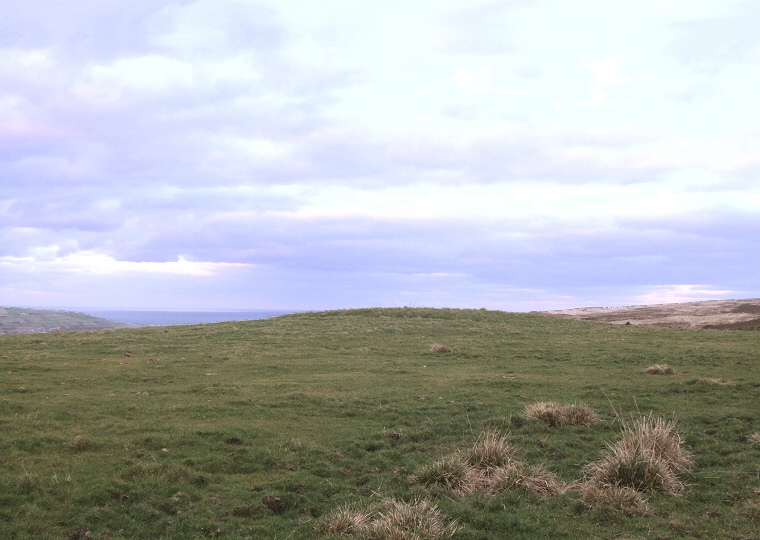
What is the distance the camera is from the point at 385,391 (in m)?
20.1

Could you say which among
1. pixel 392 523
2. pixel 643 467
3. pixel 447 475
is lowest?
pixel 447 475

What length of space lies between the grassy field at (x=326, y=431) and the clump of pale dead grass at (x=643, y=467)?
33 centimetres

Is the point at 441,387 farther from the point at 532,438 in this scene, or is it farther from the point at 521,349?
the point at 521,349

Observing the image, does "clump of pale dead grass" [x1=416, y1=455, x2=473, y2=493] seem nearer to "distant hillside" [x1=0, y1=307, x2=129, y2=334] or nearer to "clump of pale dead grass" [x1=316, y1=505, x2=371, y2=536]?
"clump of pale dead grass" [x1=316, y1=505, x2=371, y2=536]

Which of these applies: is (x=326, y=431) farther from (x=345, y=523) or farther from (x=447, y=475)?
(x=345, y=523)

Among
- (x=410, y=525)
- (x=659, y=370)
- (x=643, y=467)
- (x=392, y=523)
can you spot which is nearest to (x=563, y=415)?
(x=643, y=467)

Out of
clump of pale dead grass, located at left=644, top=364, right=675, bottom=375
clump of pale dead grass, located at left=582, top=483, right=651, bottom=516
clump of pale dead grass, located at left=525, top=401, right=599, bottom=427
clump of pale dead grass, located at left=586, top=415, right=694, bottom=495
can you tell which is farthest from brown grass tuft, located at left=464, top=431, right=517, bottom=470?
clump of pale dead grass, located at left=644, top=364, right=675, bottom=375

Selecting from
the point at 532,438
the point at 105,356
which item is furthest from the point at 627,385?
the point at 105,356

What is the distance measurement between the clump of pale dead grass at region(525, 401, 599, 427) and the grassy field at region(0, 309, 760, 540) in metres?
0.37

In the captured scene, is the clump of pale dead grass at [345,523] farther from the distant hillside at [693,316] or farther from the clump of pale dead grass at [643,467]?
the distant hillside at [693,316]

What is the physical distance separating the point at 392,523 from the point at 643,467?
5191 millimetres

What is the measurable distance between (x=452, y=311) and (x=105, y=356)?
29.2 metres

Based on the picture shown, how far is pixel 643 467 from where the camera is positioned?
1048 cm

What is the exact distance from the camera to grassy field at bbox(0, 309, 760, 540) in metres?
9.33
